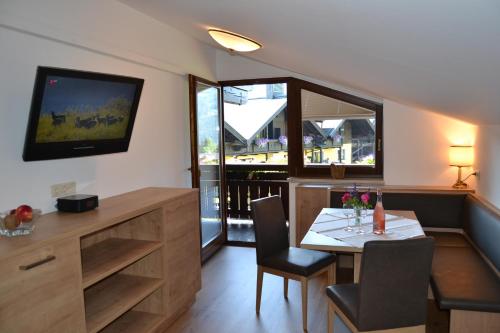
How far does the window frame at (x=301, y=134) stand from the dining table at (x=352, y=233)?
1.31 metres

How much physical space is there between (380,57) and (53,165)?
2.13 metres

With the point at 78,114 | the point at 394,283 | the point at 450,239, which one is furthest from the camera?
the point at 450,239

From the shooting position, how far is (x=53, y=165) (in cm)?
263

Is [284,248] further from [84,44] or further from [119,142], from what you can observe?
[84,44]

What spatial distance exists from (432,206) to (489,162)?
0.77m

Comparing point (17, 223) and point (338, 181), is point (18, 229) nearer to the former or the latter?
point (17, 223)

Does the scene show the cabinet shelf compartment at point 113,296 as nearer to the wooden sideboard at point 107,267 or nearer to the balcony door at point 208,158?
the wooden sideboard at point 107,267

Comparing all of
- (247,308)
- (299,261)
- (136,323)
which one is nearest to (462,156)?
(299,261)

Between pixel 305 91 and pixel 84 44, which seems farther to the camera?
pixel 305 91

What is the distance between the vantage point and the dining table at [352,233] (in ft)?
8.72

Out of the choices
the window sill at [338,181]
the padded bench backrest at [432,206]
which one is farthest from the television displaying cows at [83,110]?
the padded bench backrest at [432,206]

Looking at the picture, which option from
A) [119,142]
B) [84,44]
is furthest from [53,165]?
[84,44]

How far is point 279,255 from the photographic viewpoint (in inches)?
130

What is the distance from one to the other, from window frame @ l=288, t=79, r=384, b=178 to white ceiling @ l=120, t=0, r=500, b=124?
126 cm
